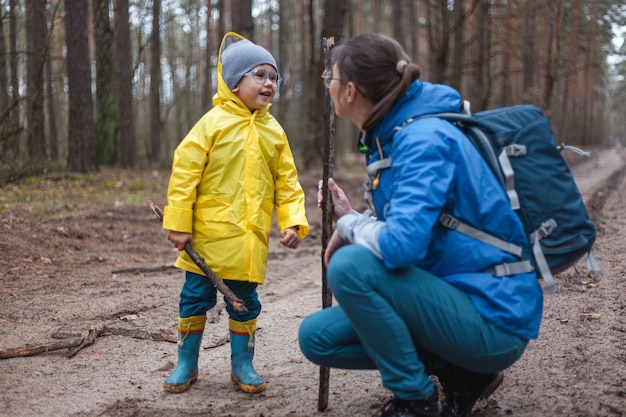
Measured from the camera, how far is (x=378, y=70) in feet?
7.89

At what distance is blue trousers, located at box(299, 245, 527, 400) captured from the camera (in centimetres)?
229

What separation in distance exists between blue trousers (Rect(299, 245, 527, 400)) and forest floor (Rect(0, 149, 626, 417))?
634 mm

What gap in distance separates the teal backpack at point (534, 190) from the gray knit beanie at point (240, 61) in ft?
4.28

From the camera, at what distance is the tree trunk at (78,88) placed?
40.0 ft

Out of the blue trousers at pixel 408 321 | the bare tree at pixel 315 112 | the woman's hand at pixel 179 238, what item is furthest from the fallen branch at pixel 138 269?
the bare tree at pixel 315 112

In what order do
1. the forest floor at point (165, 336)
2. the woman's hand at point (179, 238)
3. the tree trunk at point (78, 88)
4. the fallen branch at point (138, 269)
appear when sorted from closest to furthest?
the forest floor at point (165, 336)
the woman's hand at point (179, 238)
the fallen branch at point (138, 269)
the tree trunk at point (78, 88)

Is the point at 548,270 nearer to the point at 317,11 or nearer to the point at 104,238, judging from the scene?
the point at 104,238

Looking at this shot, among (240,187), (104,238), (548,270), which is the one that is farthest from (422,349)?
(104,238)

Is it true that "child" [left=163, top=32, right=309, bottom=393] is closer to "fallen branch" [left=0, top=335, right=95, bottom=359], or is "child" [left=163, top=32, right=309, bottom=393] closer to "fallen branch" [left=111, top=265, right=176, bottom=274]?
"fallen branch" [left=0, top=335, right=95, bottom=359]

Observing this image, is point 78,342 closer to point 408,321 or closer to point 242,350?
point 242,350

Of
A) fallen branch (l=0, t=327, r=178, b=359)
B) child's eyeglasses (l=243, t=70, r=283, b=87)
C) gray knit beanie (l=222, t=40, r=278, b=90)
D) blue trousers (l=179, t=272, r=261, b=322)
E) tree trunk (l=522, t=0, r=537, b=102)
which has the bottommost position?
fallen branch (l=0, t=327, r=178, b=359)

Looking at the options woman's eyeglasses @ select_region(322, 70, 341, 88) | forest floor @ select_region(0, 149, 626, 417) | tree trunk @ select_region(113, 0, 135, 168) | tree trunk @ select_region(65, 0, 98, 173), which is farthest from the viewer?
tree trunk @ select_region(113, 0, 135, 168)

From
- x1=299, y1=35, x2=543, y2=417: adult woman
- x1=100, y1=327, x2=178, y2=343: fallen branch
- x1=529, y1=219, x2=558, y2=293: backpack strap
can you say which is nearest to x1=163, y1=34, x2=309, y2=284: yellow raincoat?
x1=299, y1=35, x2=543, y2=417: adult woman

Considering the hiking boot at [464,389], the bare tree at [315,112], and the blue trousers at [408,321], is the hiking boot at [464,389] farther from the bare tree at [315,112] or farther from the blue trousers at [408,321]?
the bare tree at [315,112]
